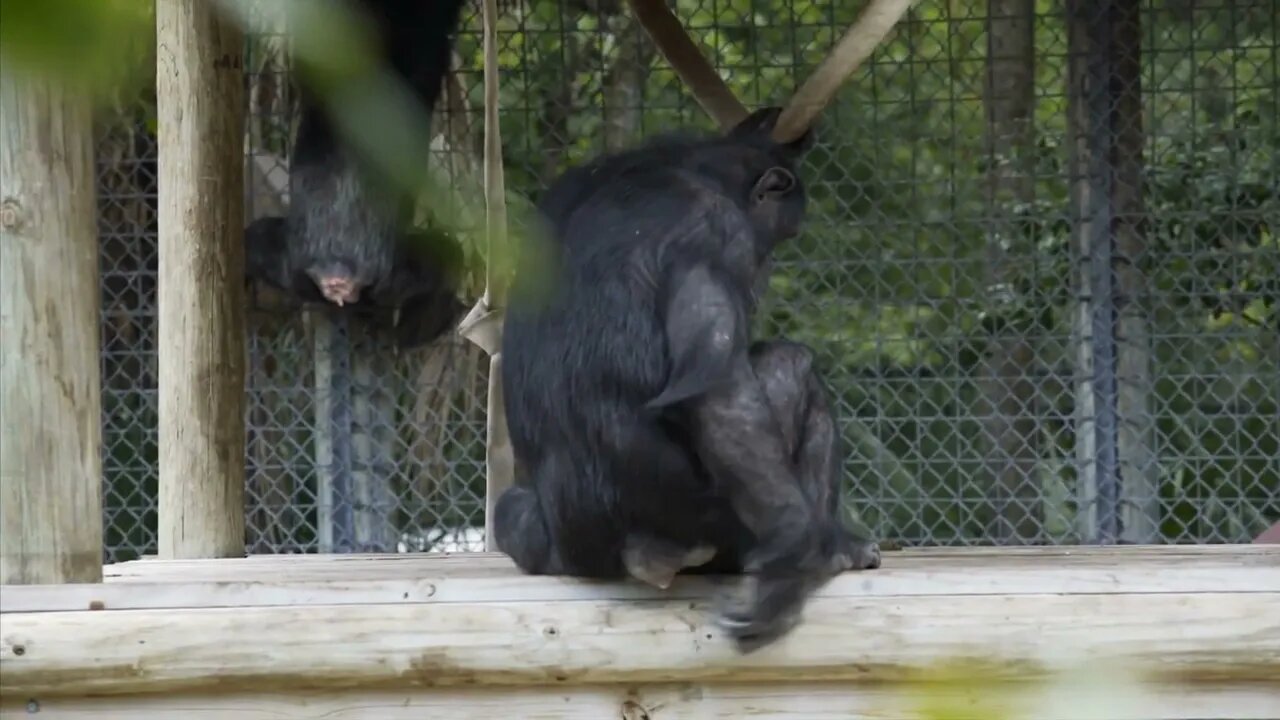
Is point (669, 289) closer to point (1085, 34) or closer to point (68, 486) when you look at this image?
point (68, 486)

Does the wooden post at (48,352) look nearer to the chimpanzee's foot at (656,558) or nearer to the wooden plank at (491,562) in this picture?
the wooden plank at (491,562)

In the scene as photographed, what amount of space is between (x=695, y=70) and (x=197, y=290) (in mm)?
1353

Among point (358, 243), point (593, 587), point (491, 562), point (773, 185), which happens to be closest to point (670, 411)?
point (593, 587)

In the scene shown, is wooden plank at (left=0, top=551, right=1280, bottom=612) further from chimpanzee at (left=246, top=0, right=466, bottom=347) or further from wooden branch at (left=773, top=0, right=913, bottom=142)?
chimpanzee at (left=246, top=0, right=466, bottom=347)

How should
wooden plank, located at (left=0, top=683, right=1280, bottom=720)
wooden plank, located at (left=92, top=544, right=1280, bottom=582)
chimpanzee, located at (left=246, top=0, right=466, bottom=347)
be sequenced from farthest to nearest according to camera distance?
1. chimpanzee, located at (left=246, top=0, right=466, bottom=347)
2. wooden plank, located at (left=92, top=544, right=1280, bottom=582)
3. wooden plank, located at (left=0, top=683, right=1280, bottom=720)

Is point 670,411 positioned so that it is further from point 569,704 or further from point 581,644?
point 569,704

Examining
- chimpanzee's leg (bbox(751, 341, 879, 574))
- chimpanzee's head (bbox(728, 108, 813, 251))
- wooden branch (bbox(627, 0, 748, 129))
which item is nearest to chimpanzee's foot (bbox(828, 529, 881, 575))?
chimpanzee's leg (bbox(751, 341, 879, 574))

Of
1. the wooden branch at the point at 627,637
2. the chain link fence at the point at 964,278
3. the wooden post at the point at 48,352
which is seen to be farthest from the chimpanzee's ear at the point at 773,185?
the chain link fence at the point at 964,278

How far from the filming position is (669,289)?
271cm

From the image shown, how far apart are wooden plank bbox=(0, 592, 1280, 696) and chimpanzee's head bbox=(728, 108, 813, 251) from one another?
30.3 inches

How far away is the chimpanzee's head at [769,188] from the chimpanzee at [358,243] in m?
1.84

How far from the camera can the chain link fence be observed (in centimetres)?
509

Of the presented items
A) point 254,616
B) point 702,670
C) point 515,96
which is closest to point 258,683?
point 254,616

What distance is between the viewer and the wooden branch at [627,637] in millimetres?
2654
